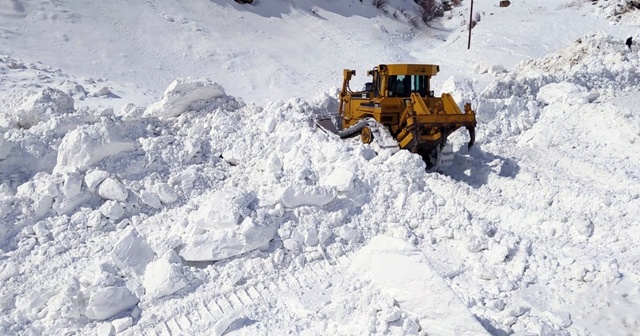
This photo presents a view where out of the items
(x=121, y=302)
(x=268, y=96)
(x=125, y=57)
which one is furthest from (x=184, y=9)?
(x=121, y=302)

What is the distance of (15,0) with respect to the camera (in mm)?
17531

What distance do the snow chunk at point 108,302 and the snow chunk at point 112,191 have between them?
186cm

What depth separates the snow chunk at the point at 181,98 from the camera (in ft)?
30.4

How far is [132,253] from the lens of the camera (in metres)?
5.96

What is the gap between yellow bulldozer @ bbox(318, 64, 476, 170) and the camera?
27.2 feet

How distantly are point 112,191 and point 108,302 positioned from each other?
6.66 feet

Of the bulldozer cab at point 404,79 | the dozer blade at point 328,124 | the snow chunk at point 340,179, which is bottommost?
the dozer blade at point 328,124

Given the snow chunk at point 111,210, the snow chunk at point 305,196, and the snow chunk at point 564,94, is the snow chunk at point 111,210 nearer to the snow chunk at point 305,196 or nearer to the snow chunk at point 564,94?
the snow chunk at point 305,196

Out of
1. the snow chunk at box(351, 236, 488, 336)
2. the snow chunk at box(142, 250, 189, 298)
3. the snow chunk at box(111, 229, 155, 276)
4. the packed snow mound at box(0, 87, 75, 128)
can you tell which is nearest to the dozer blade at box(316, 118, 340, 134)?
the packed snow mound at box(0, 87, 75, 128)

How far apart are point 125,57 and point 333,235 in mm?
12696

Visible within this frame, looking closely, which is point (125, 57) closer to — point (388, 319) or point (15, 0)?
point (15, 0)

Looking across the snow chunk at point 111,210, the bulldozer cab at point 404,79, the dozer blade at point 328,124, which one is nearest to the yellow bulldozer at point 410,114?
the bulldozer cab at point 404,79

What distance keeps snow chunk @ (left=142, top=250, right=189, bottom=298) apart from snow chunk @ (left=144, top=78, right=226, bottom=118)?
4.07m

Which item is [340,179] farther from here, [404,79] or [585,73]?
[585,73]
